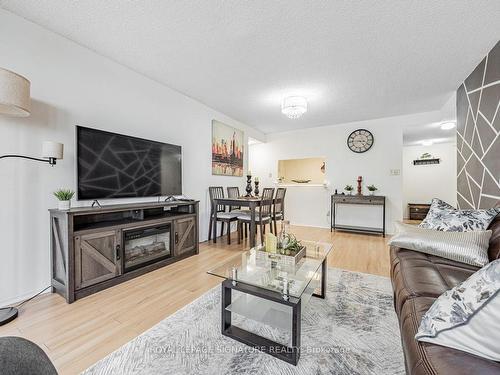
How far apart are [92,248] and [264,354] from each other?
1662 mm

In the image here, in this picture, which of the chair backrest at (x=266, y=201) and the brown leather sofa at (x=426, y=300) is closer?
the brown leather sofa at (x=426, y=300)

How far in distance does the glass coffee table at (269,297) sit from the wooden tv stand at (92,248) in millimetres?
1137

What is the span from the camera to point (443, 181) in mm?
6418

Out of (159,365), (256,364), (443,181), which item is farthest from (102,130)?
(443,181)

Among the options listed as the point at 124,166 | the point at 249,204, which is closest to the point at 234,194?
the point at 249,204

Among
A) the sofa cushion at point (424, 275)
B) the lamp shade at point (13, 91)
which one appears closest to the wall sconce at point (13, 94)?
the lamp shade at point (13, 91)

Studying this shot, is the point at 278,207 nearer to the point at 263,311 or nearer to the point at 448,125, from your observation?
the point at 263,311

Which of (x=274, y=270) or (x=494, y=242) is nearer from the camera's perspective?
(x=494, y=242)

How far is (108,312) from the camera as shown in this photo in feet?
5.69

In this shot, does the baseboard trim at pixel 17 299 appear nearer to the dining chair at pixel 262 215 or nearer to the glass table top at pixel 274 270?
the glass table top at pixel 274 270

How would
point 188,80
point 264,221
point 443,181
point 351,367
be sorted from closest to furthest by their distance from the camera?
point 351,367
point 188,80
point 264,221
point 443,181

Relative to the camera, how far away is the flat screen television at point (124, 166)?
7.18ft

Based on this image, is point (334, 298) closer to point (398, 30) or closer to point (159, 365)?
point (159, 365)

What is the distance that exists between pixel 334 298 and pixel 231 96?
119 inches
